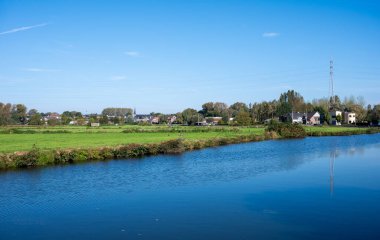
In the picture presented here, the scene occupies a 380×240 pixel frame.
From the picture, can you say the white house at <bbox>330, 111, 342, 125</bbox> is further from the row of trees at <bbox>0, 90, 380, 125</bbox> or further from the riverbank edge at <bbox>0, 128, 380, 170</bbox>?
the riverbank edge at <bbox>0, 128, 380, 170</bbox>

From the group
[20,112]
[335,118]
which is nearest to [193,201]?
[335,118]

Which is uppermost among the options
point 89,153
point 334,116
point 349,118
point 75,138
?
point 334,116

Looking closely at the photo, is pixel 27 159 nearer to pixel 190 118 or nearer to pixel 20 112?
pixel 190 118

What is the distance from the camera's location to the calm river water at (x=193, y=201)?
49.3 feet

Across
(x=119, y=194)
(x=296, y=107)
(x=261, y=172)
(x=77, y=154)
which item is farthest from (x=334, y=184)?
(x=296, y=107)

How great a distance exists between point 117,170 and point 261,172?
1094 centimetres

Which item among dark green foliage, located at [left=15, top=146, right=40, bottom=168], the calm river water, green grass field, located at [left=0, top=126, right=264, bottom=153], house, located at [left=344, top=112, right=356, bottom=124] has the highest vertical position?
house, located at [left=344, top=112, right=356, bottom=124]

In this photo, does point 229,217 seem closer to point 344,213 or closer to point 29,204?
point 344,213

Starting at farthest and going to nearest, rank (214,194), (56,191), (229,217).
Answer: (56,191), (214,194), (229,217)

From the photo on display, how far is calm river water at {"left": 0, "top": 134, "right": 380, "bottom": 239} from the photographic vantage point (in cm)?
1504

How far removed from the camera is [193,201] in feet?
64.8

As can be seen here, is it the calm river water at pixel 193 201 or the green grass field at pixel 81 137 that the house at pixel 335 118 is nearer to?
the green grass field at pixel 81 137

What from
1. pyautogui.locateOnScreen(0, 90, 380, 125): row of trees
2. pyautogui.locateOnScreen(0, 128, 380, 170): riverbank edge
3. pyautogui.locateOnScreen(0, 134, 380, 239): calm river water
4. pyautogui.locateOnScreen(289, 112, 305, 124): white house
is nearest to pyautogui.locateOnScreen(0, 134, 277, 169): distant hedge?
pyautogui.locateOnScreen(0, 128, 380, 170): riverbank edge

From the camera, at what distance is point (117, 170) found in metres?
30.5
